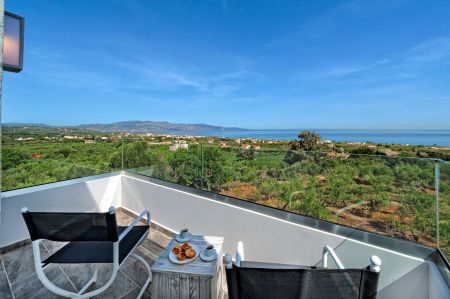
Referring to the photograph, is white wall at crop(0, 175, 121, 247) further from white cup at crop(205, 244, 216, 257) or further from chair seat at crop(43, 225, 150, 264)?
white cup at crop(205, 244, 216, 257)

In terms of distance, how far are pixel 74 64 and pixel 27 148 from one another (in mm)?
6713

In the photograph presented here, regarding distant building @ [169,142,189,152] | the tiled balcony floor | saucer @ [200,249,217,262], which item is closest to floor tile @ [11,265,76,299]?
the tiled balcony floor

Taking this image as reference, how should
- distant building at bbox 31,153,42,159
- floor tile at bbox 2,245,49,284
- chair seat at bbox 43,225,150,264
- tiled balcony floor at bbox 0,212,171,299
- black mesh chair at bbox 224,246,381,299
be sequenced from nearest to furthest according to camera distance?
black mesh chair at bbox 224,246,381,299
chair seat at bbox 43,225,150,264
tiled balcony floor at bbox 0,212,171,299
floor tile at bbox 2,245,49,284
distant building at bbox 31,153,42,159

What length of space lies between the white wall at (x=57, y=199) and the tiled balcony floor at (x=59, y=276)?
0.98 feet

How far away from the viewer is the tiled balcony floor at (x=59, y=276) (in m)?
2.01

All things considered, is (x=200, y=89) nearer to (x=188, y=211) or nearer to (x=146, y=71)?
(x=146, y=71)

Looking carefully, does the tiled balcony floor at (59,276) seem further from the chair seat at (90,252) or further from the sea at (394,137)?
the sea at (394,137)

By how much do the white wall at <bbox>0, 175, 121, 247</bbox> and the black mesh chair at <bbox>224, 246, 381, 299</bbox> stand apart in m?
3.41

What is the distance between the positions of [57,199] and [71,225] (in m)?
2.28

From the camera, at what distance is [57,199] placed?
3.14 meters

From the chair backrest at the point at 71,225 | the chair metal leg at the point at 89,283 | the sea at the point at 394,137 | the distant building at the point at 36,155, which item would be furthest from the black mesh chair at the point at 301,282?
the distant building at the point at 36,155

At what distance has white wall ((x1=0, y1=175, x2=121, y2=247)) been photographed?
106 inches

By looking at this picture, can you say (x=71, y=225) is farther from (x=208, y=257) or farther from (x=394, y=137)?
(x=394, y=137)

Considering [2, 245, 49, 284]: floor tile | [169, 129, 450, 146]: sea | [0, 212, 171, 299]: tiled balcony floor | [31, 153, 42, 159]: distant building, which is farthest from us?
[31, 153, 42, 159]: distant building
